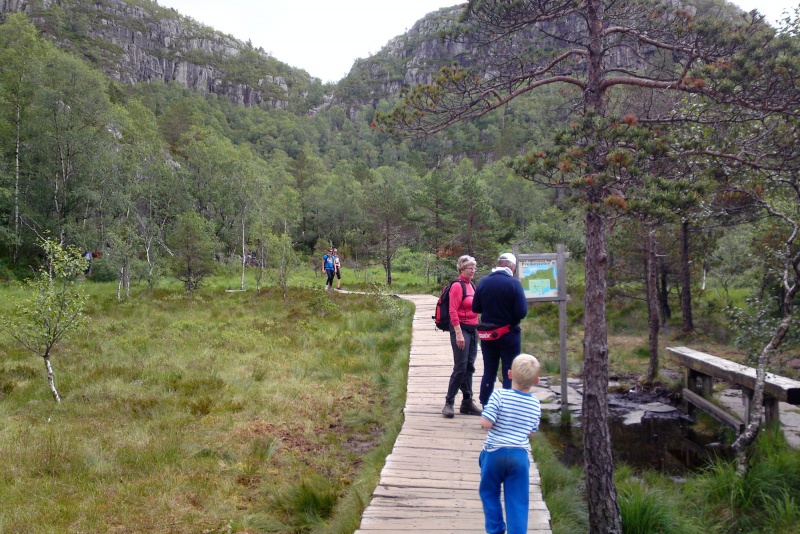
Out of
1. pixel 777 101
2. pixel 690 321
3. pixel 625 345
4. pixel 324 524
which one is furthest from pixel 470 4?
pixel 690 321

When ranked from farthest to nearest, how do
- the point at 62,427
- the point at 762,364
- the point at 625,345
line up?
the point at 625,345
the point at 62,427
the point at 762,364

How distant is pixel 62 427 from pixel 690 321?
585 inches

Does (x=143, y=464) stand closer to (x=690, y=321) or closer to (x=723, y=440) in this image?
(x=723, y=440)

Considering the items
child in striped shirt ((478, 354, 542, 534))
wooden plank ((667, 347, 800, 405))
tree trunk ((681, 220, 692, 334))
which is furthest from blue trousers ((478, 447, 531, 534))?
tree trunk ((681, 220, 692, 334))

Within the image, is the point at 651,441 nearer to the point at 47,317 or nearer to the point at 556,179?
the point at 556,179

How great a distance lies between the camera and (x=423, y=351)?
10266 millimetres

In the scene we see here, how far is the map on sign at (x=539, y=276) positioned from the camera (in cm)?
921

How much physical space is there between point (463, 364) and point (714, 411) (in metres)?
5.06

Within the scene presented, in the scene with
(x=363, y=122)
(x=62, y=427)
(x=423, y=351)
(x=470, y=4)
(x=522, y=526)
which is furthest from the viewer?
(x=363, y=122)

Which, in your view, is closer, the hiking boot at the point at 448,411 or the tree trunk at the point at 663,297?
the hiking boot at the point at 448,411

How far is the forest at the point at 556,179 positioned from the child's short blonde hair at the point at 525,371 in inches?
53.7

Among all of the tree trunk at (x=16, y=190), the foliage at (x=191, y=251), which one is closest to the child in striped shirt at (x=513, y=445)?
the foliage at (x=191, y=251)

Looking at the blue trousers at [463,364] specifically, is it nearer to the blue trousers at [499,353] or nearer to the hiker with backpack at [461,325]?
the hiker with backpack at [461,325]

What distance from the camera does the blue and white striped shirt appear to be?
145 inches
